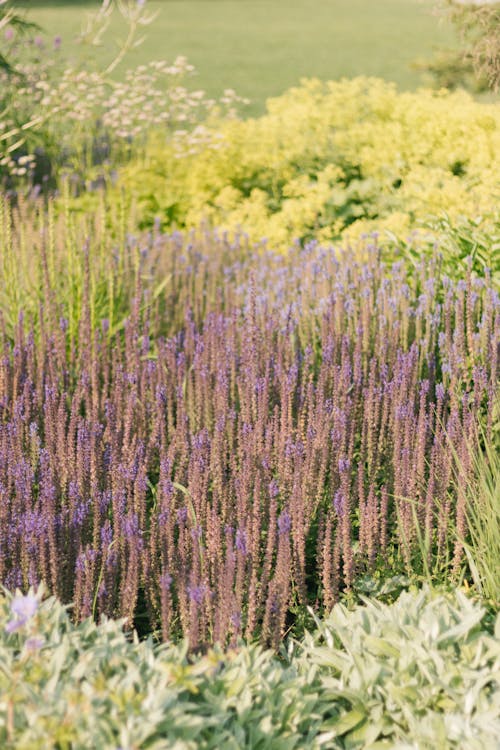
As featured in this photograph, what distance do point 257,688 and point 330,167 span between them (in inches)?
236

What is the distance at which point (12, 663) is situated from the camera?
2.15 metres

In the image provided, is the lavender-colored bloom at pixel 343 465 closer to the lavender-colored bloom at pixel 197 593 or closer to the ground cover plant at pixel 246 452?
the ground cover plant at pixel 246 452

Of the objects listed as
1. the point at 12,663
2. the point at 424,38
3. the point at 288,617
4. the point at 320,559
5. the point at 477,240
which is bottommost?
the point at 288,617

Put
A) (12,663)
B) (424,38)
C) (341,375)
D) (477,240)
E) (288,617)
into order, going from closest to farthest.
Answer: (12,663) → (288,617) → (341,375) → (477,240) → (424,38)

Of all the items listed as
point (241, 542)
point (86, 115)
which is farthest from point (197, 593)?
point (86, 115)

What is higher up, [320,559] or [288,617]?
[320,559]

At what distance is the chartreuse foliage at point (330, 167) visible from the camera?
713 centimetres

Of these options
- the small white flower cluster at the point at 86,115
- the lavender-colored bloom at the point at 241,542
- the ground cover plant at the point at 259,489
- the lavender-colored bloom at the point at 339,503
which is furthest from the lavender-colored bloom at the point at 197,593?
the small white flower cluster at the point at 86,115

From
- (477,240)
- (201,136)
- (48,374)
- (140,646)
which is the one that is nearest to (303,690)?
(140,646)

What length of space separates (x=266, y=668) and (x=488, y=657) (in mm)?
582

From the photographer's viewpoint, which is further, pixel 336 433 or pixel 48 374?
pixel 48 374

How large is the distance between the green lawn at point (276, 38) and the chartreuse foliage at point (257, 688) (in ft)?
51.7

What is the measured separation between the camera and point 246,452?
3.25 meters

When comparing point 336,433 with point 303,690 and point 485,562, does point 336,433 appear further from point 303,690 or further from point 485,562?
point 303,690
